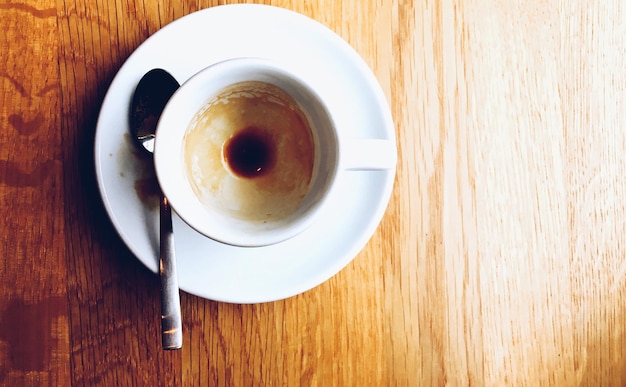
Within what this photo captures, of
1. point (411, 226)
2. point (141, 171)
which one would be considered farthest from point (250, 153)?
point (411, 226)

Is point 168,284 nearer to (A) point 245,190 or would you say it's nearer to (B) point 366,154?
(A) point 245,190

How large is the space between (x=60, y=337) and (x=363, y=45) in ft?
1.77

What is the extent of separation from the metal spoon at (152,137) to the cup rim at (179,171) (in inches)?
1.8

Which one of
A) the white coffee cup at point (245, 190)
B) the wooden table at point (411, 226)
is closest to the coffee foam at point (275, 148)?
the white coffee cup at point (245, 190)

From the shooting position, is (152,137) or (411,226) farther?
(411,226)

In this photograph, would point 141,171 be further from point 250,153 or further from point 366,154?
point 366,154

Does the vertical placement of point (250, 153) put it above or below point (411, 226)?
above

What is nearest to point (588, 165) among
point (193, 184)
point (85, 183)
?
point (193, 184)

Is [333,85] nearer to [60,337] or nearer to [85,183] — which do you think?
[85,183]

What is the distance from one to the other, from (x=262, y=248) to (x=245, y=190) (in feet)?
0.24

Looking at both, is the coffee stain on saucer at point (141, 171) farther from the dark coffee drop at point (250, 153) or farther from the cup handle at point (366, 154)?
the cup handle at point (366, 154)

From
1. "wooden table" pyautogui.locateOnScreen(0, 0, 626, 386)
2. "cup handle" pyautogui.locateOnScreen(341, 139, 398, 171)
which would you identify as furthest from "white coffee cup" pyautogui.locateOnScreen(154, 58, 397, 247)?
"wooden table" pyautogui.locateOnScreen(0, 0, 626, 386)

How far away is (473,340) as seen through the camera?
2.45 feet

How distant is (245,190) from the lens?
0.66 metres
